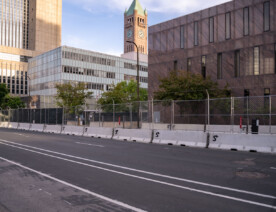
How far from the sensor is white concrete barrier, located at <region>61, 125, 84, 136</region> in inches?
1093

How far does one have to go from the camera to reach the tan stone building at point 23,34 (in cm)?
10738

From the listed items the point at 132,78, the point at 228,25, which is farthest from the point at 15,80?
the point at 228,25

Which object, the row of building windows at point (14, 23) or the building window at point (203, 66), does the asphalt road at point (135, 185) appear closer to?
the building window at point (203, 66)

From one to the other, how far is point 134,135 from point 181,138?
4.40 metres

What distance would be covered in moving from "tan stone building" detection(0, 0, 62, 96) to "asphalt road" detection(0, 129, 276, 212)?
345 feet

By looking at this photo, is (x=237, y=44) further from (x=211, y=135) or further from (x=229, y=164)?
(x=229, y=164)

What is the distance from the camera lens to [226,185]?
7324 mm

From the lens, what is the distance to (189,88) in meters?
35.6

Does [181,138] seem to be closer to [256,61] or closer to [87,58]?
[256,61]

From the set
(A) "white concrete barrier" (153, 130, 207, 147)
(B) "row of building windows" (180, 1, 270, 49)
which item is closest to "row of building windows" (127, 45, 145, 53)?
(B) "row of building windows" (180, 1, 270, 49)

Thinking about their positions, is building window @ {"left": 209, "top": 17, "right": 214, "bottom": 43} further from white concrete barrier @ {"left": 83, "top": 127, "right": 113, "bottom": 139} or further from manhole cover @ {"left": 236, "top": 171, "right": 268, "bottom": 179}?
manhole cover @ {"left": 236, "top": 171, "right": 268, "bottom": 179}

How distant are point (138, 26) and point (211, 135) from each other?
15643 centimetres

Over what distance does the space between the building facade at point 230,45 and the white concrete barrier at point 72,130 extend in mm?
19660

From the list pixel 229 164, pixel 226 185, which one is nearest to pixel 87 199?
pixel 226 185
